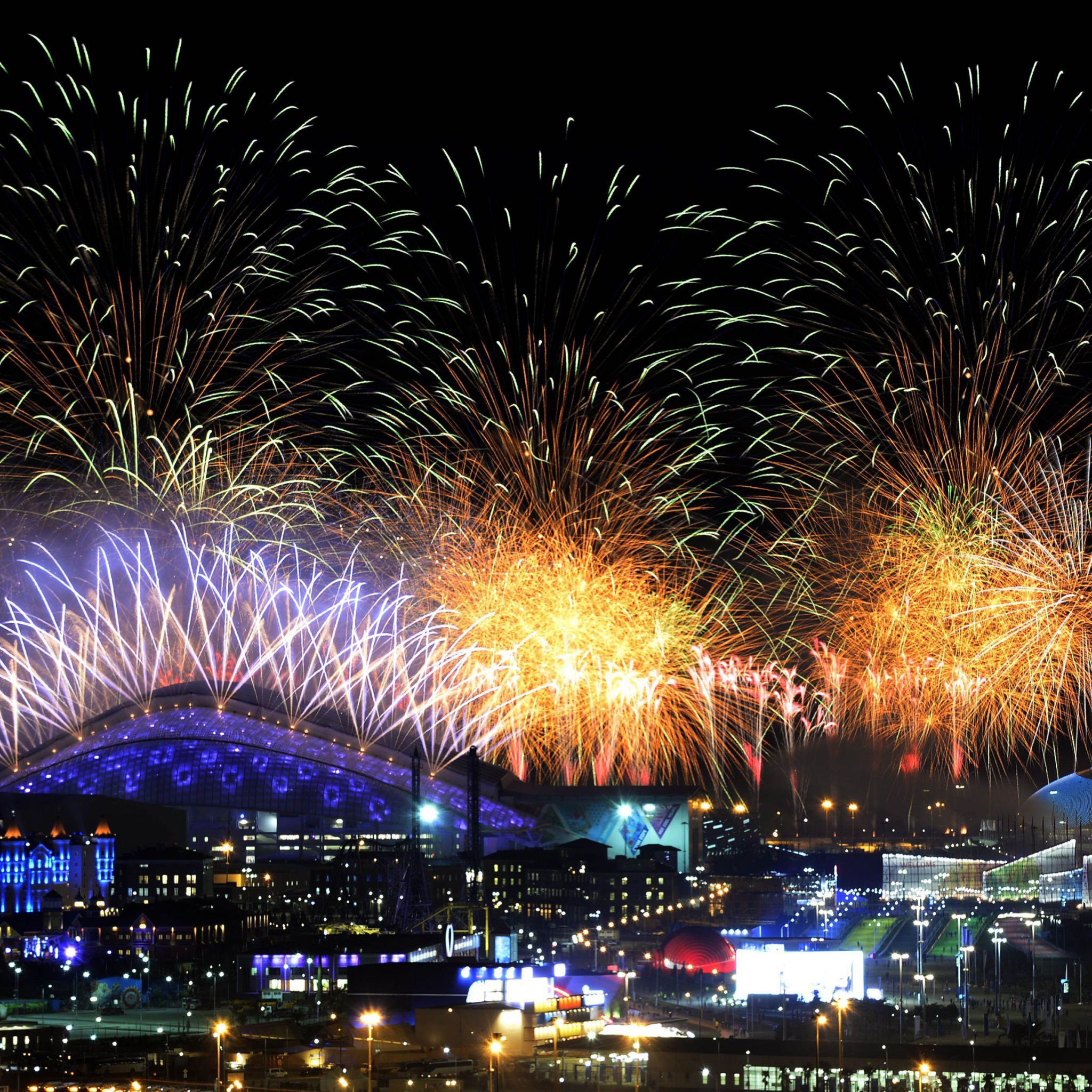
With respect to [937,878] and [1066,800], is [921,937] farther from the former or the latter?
[1066,800]

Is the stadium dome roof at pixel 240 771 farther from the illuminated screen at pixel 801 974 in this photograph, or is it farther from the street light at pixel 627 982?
the illuminated screen at pixel 801 974

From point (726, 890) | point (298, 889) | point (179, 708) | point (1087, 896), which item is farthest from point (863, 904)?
point (179, 708)

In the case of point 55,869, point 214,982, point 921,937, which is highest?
point 55,869

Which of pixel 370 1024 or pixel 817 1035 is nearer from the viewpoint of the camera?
pixel 817 1035

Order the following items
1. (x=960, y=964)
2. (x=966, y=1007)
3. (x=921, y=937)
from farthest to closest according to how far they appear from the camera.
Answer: (x=921, y=937) < (x=960, y=964) < (x=966, y=1007)

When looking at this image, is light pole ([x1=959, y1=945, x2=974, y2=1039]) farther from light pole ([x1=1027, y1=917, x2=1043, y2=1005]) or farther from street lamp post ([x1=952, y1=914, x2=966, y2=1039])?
light pole ([x1=1027, y1=917, x2=1043, y2=1005])

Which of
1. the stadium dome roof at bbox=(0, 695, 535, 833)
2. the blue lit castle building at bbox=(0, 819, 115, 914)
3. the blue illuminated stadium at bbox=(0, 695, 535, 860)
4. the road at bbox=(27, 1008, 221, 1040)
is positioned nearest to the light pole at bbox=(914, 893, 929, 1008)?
the road at bbox=(27, 1008, 221, 1040)

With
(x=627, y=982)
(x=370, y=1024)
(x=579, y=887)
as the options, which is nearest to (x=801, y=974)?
(x=627, y=982)

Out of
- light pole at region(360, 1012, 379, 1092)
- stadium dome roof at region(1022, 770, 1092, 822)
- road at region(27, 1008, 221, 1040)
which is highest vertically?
stadium dome roof at region(1022, 770, 1092, 822)
